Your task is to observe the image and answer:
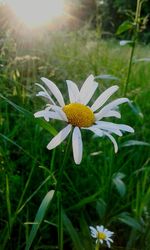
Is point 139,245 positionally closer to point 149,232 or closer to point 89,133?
point 149,232

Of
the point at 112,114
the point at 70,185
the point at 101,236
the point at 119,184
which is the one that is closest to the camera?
the point at 112,114

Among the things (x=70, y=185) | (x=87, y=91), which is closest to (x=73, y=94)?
(x=87, y=91)

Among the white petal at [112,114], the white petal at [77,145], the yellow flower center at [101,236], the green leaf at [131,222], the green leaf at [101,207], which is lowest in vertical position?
the green leaf at [131,222]

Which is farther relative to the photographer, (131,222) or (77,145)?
(131,222)

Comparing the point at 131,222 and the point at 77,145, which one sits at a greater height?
the point at 77,145

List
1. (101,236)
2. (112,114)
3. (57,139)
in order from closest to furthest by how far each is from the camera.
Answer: (57,139) → (112,114) → (101,236)

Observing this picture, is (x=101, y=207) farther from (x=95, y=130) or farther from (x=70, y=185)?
(x=95, y=130)

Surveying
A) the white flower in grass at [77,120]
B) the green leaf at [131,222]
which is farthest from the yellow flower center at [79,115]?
the green leaf at [131,222]

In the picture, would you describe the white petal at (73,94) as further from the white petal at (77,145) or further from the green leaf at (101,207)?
the green leaf at (101,207)

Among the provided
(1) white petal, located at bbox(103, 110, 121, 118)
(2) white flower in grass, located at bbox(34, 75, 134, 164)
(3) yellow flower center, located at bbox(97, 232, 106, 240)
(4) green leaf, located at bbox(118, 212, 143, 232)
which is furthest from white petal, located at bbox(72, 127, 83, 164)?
(4) green leaf, located at bbox(118, 212, 143, 232)
